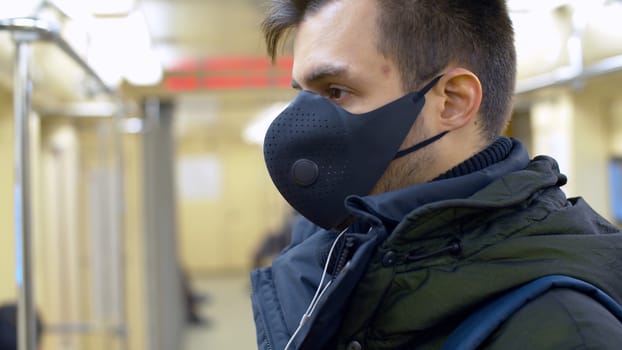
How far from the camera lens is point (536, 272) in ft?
2.44

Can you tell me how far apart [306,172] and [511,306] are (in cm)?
38

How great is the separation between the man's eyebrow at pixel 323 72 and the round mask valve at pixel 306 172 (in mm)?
133

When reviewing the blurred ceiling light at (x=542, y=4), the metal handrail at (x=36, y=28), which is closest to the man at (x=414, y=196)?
the metal handrail at (x=36, y=28)

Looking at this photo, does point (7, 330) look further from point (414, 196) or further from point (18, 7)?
point (414, 196)

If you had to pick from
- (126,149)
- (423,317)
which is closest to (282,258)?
(423,317)

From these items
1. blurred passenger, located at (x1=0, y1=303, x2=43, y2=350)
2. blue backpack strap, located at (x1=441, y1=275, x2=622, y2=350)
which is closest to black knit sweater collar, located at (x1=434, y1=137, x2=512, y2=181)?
blue backpack strap, located at (x1=441, y1=275, x2=622, y2=350)

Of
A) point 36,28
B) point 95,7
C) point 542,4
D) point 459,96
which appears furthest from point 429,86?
point 542,4

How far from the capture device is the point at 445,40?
38.6 inches

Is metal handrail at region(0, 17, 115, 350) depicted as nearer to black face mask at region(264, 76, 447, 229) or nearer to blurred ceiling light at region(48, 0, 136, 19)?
blurred ceiling light at region(48, 0, 136, 19)

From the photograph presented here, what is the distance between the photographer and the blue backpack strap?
2.35 feet

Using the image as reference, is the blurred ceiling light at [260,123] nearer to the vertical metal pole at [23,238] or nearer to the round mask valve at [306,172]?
the vertical metal pole at [23,238]

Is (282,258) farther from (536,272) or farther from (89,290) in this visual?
(89,290)

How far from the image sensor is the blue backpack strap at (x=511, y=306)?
72 centimetres

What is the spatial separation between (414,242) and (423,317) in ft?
0.31
